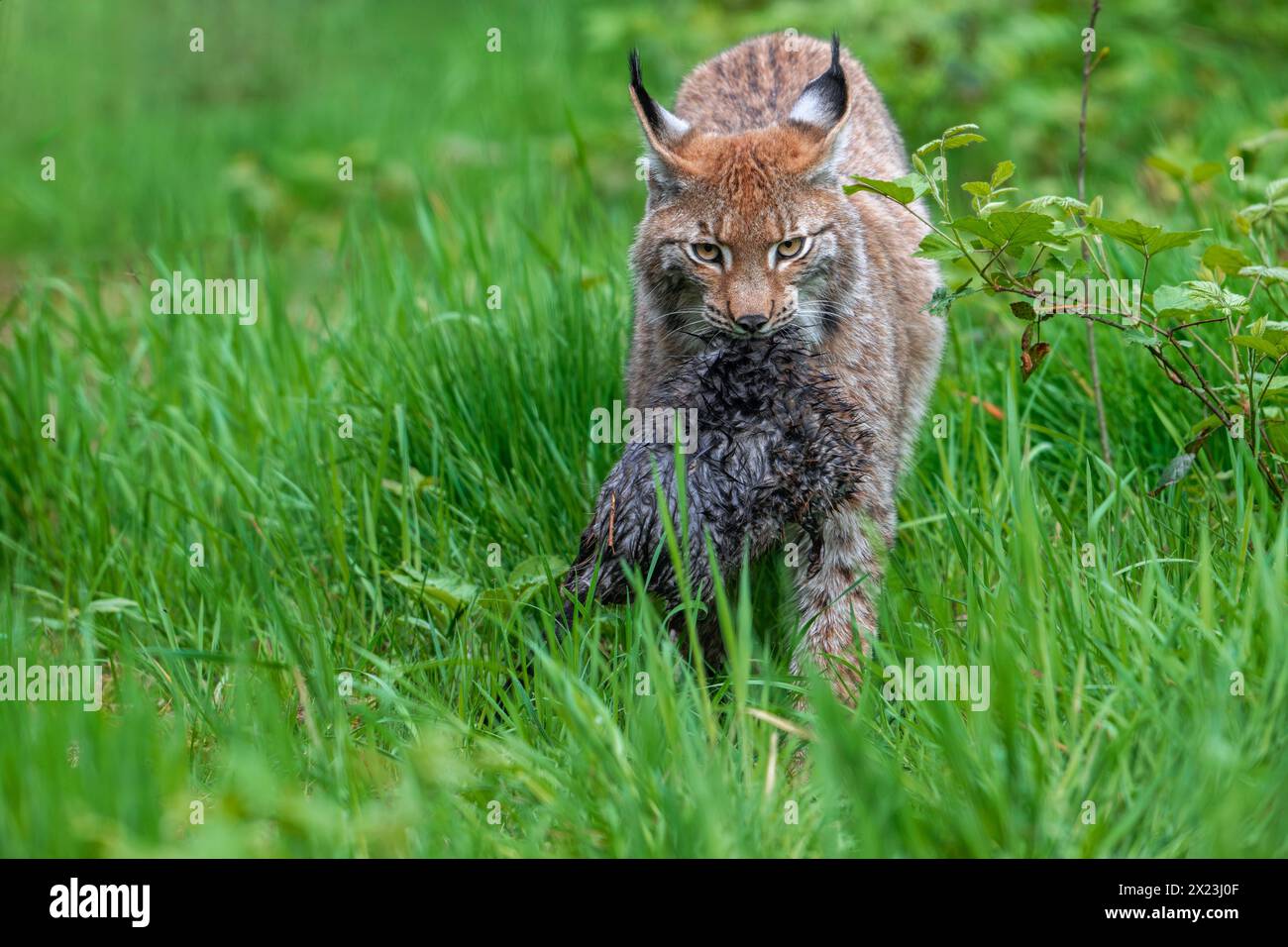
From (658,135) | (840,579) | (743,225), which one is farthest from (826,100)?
(840,579)

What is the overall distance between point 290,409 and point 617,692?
2.02 m

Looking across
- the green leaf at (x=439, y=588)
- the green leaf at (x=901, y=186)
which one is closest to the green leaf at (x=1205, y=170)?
the green leaf at (x=901, y=186)

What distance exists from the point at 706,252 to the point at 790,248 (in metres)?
0.24

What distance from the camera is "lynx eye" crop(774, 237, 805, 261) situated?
12.9 feet

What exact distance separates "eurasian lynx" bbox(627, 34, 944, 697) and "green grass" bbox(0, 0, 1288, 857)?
0.64ft

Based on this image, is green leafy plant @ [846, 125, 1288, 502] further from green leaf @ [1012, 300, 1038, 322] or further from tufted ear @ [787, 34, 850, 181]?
tufted ear @ [787, 34, 850, 181]

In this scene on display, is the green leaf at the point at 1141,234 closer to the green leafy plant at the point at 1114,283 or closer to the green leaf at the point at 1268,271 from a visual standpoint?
the green leafy plant at the point at 1114,283

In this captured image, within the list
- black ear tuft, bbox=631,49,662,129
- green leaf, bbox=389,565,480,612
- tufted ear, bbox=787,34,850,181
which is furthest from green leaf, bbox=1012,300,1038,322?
green leaf, bbox=389,565,480,612

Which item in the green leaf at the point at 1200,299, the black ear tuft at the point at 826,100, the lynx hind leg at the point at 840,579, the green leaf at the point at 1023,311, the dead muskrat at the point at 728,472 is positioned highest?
the black ear tuft at the point at 826,100

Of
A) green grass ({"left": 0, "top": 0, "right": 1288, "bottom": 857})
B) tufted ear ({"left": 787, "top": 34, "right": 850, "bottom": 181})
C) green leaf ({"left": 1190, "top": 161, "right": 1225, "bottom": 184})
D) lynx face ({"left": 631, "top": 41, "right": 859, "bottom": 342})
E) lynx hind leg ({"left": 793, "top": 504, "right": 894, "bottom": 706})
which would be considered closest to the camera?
green grass ({"left": 0, "top": 0, "right": 1288, "bottom": 857})

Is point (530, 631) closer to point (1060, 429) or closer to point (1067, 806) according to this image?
point (1067, 806)

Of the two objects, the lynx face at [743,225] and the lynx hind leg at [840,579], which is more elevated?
the lynx face at [743,225]

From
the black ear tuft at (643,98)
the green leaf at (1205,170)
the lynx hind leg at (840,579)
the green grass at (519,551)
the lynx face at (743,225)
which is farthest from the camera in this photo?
the green leaf at (1205,170)

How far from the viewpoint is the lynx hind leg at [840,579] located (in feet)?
12.0
